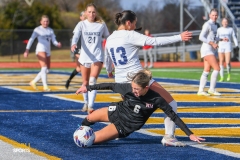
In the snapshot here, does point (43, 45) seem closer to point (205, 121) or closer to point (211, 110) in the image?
point (211, 110)

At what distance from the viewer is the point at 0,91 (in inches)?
625

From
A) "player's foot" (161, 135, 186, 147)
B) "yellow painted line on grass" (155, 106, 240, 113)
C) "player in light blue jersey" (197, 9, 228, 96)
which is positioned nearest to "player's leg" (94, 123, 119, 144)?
"player's foot" (161, 135, 186, 147)

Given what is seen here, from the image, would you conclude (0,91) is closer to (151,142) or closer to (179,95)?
(179,95)

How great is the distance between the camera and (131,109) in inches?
294

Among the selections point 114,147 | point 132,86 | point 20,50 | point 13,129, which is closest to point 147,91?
point 132,86

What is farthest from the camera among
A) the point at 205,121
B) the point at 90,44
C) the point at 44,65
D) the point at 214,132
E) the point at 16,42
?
the point at 16,42

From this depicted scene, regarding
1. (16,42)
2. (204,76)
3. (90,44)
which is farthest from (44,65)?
(16,42)

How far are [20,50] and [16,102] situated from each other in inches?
1083

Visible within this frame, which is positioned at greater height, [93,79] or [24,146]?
[93,79]

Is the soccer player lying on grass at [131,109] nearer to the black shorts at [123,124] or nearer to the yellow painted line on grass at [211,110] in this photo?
the black shorts at [123,124]

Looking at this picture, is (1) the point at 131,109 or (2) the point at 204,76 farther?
(2) the point at 204,76

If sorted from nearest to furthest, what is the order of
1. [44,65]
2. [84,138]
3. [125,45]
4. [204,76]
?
[84,138] → [125,45] → [204,76] → [44,65]

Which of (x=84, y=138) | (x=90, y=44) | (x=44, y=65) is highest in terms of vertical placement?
(x=90, y=44)

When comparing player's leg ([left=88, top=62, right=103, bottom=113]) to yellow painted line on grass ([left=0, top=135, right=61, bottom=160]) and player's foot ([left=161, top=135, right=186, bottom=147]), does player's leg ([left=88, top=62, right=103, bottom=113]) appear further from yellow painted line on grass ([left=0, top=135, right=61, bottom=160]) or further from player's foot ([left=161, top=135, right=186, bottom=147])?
player's foot ([left=161, top=135, right=186, bottom=147])
